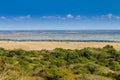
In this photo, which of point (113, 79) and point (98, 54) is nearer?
point (113, 79)

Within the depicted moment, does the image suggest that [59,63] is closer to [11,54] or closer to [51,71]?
[51,71]

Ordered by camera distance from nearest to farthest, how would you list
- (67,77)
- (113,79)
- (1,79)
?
(1,79)
(67,77)
(113,79)

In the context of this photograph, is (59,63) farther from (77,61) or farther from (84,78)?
(84,78)

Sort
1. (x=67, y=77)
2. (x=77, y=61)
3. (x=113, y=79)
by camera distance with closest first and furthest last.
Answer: (x=67, y=77) < (x=113, y=79) < (x=77, y=61)

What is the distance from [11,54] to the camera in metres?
33.4

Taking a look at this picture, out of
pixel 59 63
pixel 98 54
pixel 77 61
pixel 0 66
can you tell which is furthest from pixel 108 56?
pixel 0 66

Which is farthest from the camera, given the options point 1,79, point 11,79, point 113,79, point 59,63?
point 59,63

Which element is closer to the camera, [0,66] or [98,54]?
[0,66]

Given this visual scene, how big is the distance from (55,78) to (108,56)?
17384mm

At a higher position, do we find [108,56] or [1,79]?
[1,79]

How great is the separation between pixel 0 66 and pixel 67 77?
694cm

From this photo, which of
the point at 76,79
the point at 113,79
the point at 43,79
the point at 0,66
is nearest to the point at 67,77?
the point at 76,79

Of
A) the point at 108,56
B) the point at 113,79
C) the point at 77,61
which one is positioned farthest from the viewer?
the point at 108,56

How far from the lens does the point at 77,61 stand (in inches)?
1033
